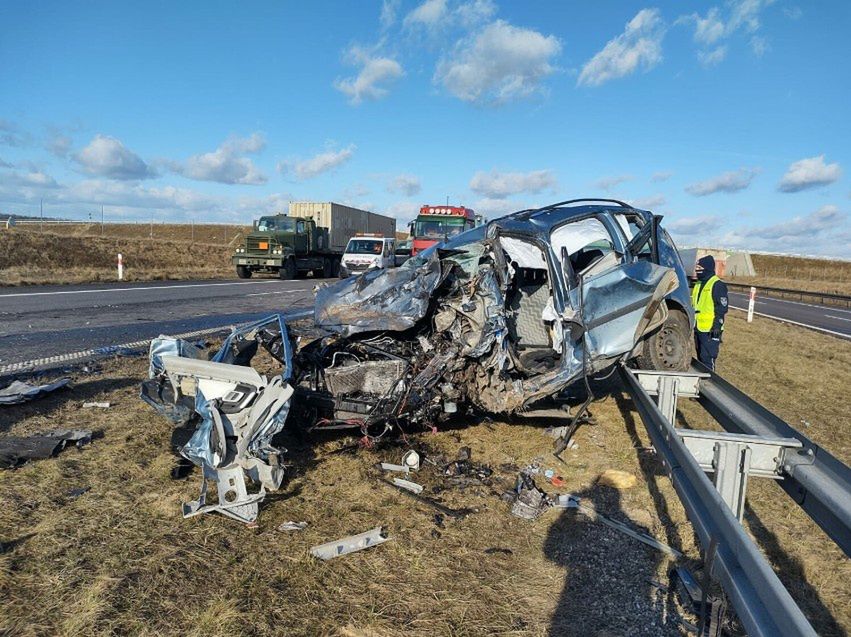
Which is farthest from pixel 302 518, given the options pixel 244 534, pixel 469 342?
pixel 469 342

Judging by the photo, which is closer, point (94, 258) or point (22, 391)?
point (22, 391)

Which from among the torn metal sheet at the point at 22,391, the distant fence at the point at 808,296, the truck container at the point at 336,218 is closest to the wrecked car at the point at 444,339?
the torn metal sheet at the point at 22,391

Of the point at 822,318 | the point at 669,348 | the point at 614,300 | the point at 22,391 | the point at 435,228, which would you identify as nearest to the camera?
the point at 614,300

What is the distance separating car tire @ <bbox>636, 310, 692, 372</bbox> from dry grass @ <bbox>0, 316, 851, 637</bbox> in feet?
4.24

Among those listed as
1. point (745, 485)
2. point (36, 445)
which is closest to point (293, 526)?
point (36, 445)

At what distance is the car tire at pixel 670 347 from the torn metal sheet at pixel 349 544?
12.0 feet

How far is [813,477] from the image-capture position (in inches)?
104

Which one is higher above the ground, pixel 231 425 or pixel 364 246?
pixel 364 246

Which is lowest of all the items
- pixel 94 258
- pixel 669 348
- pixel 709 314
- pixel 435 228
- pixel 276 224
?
pixel 669 348

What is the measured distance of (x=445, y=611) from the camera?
276 centimetres

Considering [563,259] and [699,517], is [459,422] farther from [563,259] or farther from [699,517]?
[699,517]

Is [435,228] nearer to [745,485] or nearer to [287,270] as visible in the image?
[287,270]

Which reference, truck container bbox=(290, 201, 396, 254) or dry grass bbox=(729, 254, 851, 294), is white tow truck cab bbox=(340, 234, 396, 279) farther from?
dry grass bbox=(729, 254, 851, 294)

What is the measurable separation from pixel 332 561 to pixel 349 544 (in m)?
0.17
